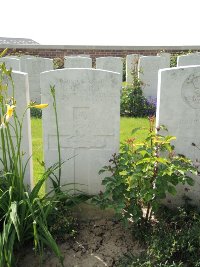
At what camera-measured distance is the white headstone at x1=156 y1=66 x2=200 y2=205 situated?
10.1 ft

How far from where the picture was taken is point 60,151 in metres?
3.29

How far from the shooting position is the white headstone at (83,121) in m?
3.10

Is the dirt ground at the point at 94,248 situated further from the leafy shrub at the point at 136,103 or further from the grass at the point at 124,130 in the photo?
the leafy shrub at the point at 136,103

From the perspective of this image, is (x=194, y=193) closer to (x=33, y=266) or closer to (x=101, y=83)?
(x=101, y=83)

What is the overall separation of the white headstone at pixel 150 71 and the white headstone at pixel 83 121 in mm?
4840

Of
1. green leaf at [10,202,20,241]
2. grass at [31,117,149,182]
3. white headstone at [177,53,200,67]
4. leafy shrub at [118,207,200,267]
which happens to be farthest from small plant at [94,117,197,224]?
white headstone at [177,53,200,67]

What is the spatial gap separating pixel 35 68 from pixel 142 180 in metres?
5.88

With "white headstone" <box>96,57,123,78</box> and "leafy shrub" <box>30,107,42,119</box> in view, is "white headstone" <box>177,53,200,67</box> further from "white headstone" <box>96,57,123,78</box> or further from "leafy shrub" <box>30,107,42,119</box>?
"leafy shrub" <box>30,107,42,119</box>

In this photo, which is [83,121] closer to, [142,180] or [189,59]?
[142,180]

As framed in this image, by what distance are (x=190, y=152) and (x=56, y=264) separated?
1.64 meters

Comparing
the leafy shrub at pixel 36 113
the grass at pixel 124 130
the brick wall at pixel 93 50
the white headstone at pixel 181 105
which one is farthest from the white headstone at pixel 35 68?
the white headstone at pixel 181 105

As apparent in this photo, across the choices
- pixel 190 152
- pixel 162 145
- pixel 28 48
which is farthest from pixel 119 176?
pixel 28 48

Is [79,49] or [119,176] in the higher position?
[79,49]

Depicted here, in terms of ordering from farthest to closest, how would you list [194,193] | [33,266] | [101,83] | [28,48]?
[28,48] < [194,193] < [101,83] < [33,266]
